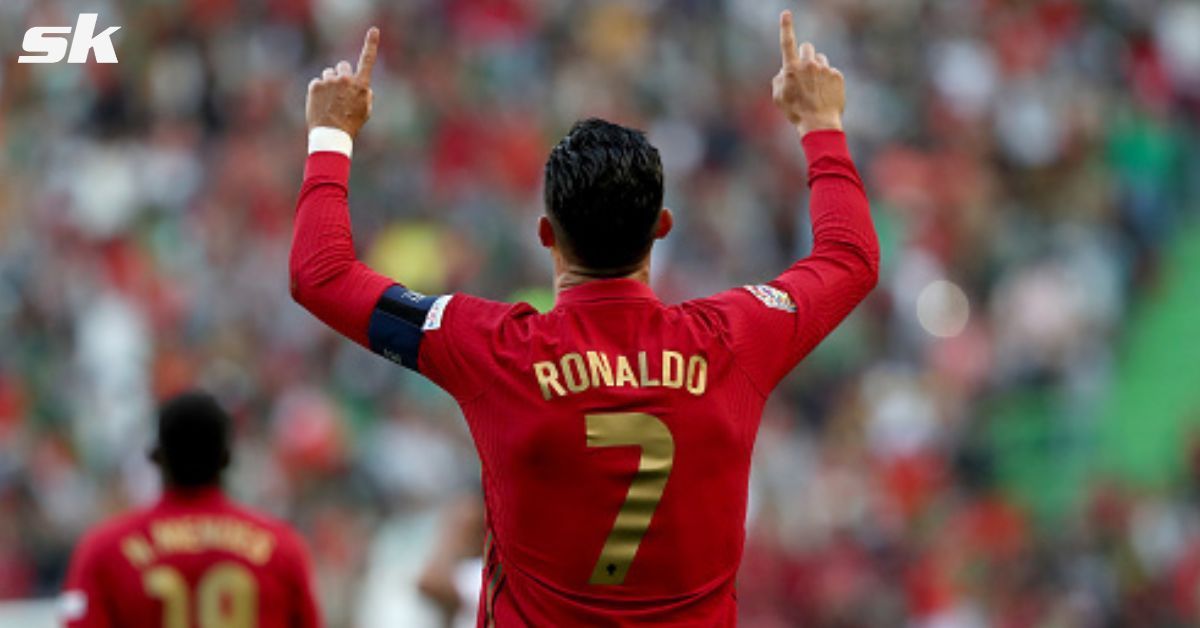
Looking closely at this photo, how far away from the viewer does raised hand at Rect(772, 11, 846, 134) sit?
397cm

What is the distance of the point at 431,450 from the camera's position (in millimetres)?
13477

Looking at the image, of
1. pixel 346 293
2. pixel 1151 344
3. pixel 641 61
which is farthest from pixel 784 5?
pixel 346 293

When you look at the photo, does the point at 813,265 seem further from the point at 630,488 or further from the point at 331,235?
the point at 331,235

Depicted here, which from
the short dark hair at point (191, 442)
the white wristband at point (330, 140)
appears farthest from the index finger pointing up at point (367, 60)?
the short dark hair at point (191, 442)

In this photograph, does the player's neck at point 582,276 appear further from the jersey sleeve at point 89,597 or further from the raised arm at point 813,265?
the jersey sleeve at point 89,597

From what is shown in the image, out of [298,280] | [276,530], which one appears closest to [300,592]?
[276,530]

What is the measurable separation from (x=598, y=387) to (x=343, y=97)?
2.62ft

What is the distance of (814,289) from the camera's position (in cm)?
371

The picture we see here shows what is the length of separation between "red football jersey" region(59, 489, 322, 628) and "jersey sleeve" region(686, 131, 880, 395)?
264 centimetres

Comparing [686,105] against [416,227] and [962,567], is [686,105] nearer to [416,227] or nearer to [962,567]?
[416,227]

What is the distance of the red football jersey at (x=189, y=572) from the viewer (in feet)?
19.1

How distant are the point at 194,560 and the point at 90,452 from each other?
860cm

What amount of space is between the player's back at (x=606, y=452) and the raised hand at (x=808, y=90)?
1.93 feet

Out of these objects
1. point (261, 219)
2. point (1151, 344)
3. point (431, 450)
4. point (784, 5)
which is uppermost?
point (784, 5)
